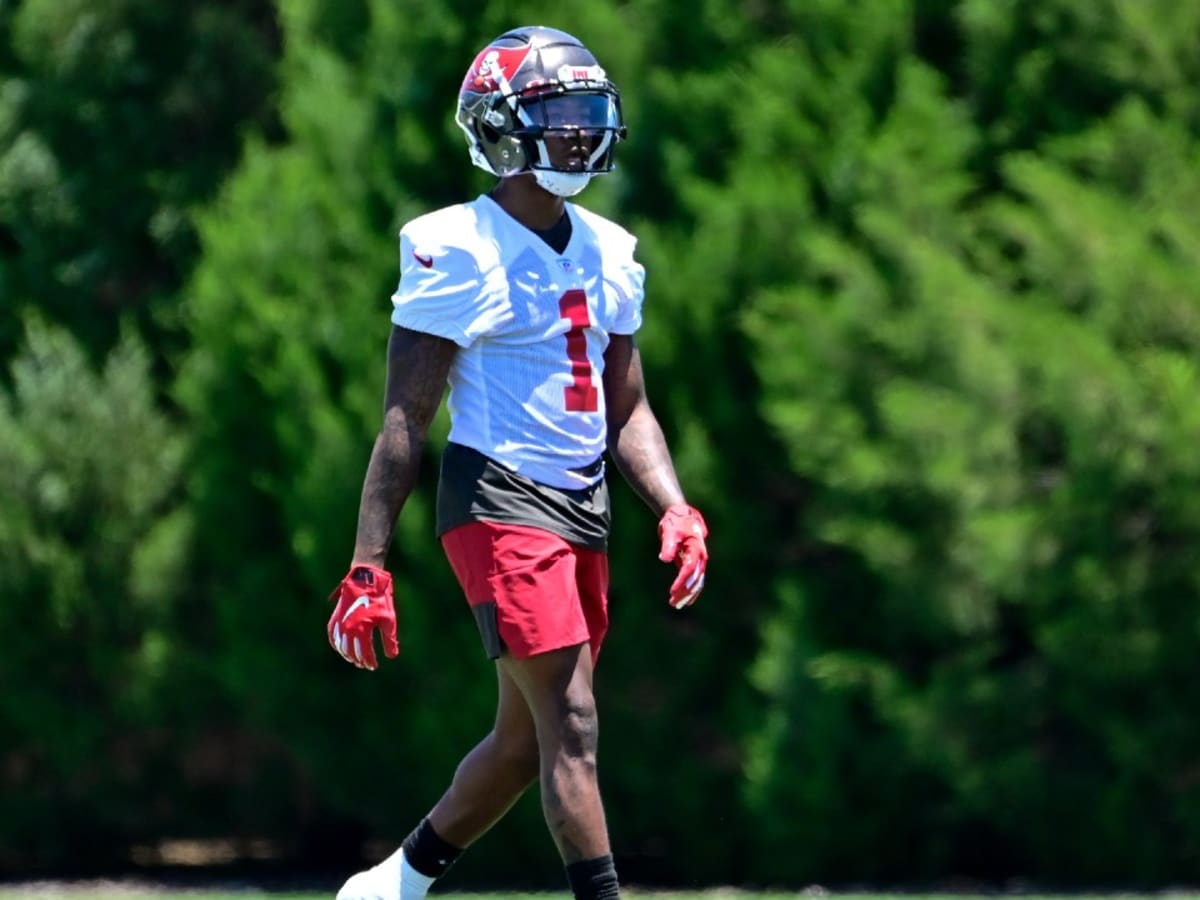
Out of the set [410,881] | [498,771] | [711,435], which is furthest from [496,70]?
[711,435]

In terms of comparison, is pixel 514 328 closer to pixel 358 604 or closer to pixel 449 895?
pixel 358 604

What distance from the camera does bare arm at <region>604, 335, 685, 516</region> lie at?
5.46 meters

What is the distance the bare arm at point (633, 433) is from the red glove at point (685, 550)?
0.48ft

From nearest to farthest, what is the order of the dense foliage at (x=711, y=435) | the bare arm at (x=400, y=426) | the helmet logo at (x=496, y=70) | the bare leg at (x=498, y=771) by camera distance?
the bare arm at (x=400, y=426)
the helmet logo at (x=496, y=70)
the bare leg at (x=498, y=771)
the dense foliage at (x=711, y=435)

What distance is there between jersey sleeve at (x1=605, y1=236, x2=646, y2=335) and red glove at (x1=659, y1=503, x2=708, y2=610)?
470mm

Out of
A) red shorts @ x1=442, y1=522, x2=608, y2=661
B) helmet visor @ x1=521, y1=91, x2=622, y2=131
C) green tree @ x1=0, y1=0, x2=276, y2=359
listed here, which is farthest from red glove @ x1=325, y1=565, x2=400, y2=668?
green tree @ x1=0, y1=0, x2=276, y2=359

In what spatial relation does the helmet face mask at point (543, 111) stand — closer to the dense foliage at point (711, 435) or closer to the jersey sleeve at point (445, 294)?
the jersey sleeve at point (445, 294)

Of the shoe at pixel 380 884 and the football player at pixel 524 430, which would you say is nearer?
the football player at pixel 524 430

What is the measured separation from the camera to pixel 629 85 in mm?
8828

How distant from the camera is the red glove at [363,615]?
5000 mm

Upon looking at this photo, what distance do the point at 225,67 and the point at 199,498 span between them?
208cm

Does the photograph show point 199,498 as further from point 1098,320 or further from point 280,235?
point 1098,320

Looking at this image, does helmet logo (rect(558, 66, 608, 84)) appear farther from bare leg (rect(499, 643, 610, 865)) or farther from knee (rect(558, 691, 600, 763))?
knee (rect(558, 691, 600, 763))

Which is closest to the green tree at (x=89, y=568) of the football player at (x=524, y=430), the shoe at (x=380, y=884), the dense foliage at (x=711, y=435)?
the dense foliage at (x=711, y=435)
